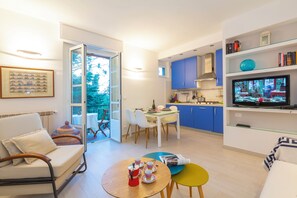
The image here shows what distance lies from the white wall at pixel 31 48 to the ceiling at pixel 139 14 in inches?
7.2

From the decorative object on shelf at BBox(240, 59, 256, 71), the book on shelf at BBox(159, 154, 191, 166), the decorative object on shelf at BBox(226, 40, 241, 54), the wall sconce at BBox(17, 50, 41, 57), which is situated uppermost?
the decorative object on shelf at BBox(226, 40, 241, 54)

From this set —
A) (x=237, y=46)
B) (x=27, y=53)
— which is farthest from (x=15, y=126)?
(x=237, y=46)

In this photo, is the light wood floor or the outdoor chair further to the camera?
the outdoor chair

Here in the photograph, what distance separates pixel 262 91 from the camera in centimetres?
272

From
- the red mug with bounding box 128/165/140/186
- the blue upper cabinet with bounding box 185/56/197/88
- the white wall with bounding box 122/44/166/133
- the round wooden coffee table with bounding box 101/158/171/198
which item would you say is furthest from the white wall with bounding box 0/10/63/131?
the blue upper cabinet with bounding box 185/56/197/88

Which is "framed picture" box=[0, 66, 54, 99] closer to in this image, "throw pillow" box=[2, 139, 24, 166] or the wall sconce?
the wall sconce

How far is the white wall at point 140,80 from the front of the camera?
4.27 metres

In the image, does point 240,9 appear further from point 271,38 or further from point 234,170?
point 234,170

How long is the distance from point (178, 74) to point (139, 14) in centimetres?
295

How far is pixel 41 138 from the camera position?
1906 millimetres

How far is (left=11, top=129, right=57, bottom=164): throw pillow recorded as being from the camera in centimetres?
167

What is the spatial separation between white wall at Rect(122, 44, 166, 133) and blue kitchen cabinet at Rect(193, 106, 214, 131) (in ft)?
4.55

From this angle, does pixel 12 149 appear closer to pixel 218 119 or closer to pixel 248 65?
pixel 248 65

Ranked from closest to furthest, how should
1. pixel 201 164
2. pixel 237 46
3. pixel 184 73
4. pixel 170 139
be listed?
pixel 201 164, pixel 237 46, pixel 170 139, pixel 184 73
